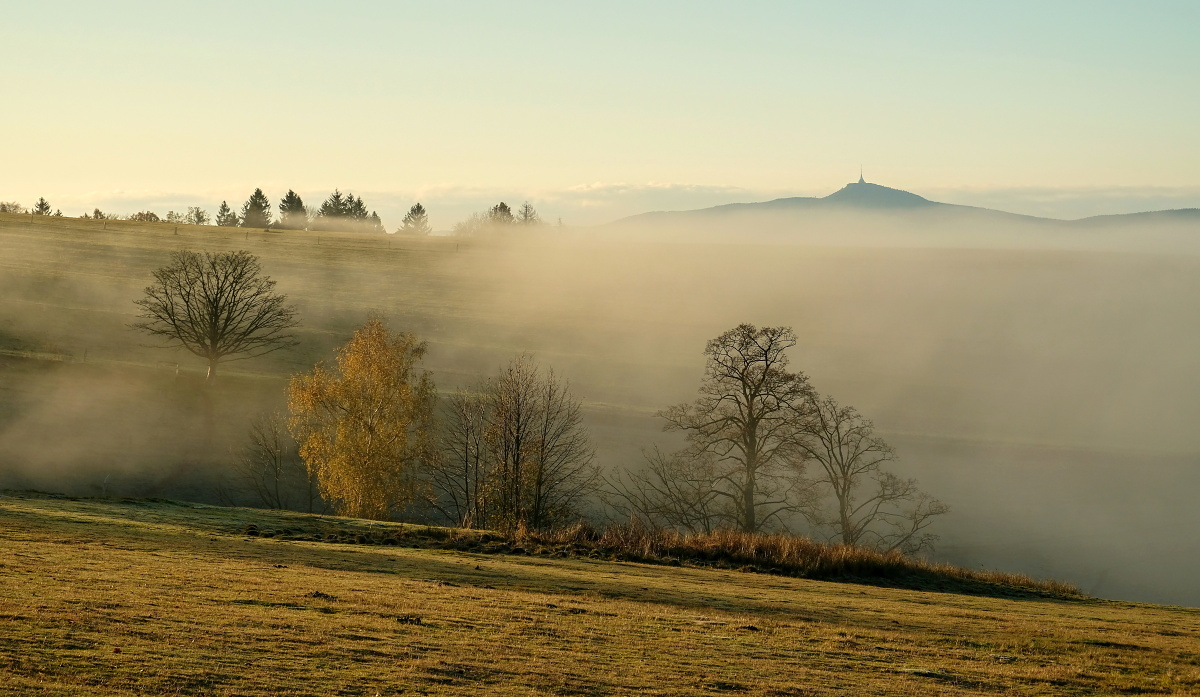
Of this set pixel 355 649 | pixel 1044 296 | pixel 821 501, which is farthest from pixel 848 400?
pixel 355 649

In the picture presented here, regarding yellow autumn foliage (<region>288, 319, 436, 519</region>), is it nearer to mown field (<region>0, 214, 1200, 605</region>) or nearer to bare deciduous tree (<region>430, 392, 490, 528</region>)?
bare deciduous tree (<region>430, 392, 490, 528</region>)

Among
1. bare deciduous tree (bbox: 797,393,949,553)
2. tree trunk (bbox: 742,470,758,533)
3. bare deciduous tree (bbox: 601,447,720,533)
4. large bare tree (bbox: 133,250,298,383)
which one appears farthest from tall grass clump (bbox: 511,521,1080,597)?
large bare tree (bbox: 133,250,298,383)

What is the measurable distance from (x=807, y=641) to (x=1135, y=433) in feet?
292

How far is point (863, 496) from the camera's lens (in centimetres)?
7812

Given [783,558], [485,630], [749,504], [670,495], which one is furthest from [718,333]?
[485,630]

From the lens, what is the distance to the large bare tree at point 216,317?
83375 mm

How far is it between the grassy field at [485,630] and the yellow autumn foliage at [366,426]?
2714 centimetres

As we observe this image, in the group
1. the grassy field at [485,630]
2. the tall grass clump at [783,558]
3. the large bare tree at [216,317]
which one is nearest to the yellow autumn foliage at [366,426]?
the large bare tree at [216,317]

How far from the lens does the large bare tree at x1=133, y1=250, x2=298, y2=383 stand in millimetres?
83375

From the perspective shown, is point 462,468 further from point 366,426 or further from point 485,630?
point 485,630

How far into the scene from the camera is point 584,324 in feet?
365

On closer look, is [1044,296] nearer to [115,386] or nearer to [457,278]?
[457,278]

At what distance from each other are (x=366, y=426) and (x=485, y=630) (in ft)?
143

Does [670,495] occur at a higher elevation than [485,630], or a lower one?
lower
